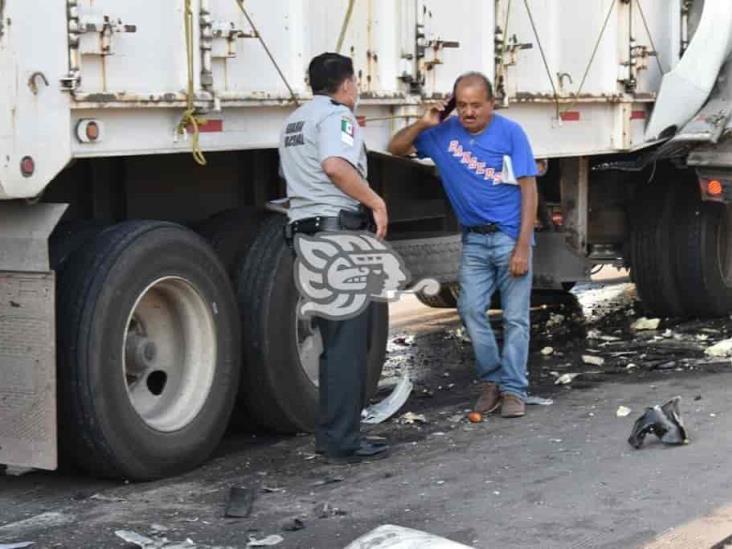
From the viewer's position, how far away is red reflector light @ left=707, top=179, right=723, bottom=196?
9.27 meters

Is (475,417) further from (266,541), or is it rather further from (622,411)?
(266,541)

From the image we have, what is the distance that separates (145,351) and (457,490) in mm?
1438

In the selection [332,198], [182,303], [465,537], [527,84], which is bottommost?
[465,537]

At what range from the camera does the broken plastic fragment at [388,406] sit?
7338 millimetres

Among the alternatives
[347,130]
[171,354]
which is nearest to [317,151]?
[347,130]

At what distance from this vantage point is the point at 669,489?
5.82 m

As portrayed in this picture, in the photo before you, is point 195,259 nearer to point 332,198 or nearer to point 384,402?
point 332,198

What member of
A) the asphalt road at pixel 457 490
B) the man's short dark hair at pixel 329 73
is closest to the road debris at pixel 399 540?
the asphalt road at pixel 457 490

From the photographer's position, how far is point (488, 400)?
7.35 meters

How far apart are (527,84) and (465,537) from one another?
12.0 ft

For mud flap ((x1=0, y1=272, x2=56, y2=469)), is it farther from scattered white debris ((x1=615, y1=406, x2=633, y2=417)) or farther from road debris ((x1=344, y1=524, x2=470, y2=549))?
scattered white debris ((x1=615, y1=406, x2=633, y2=417))

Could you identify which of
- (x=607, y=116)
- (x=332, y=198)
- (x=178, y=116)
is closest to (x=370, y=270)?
(x=332, y=198)

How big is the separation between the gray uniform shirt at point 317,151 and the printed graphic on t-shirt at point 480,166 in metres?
0.86

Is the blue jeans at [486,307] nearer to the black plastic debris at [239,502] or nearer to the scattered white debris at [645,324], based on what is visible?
the black plastic debris at [239,502]
